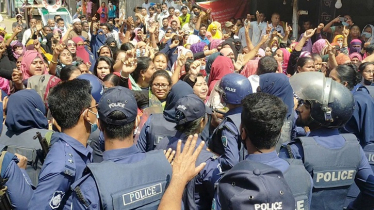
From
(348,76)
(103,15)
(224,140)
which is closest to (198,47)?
(348,76)

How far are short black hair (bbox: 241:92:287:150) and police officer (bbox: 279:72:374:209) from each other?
454mm

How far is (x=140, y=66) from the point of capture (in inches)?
223

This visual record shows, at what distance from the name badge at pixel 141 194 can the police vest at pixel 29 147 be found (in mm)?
1492

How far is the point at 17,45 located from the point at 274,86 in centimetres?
623

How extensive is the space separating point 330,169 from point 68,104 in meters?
1.78

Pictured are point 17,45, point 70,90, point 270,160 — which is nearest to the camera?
point 270,160

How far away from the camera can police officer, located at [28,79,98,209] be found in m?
2.38

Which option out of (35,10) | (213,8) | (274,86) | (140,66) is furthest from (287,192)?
(35,10)

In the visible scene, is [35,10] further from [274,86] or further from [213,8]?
[274,86]

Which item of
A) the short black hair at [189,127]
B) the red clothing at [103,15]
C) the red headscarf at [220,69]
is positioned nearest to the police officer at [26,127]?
the short black hair at [189,127]

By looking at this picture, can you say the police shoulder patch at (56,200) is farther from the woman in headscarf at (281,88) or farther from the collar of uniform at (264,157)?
the woman in headscarf at (281,88)

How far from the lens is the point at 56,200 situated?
237 cm

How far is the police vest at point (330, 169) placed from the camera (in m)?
2.72

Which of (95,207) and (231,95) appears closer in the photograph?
(95,207)
